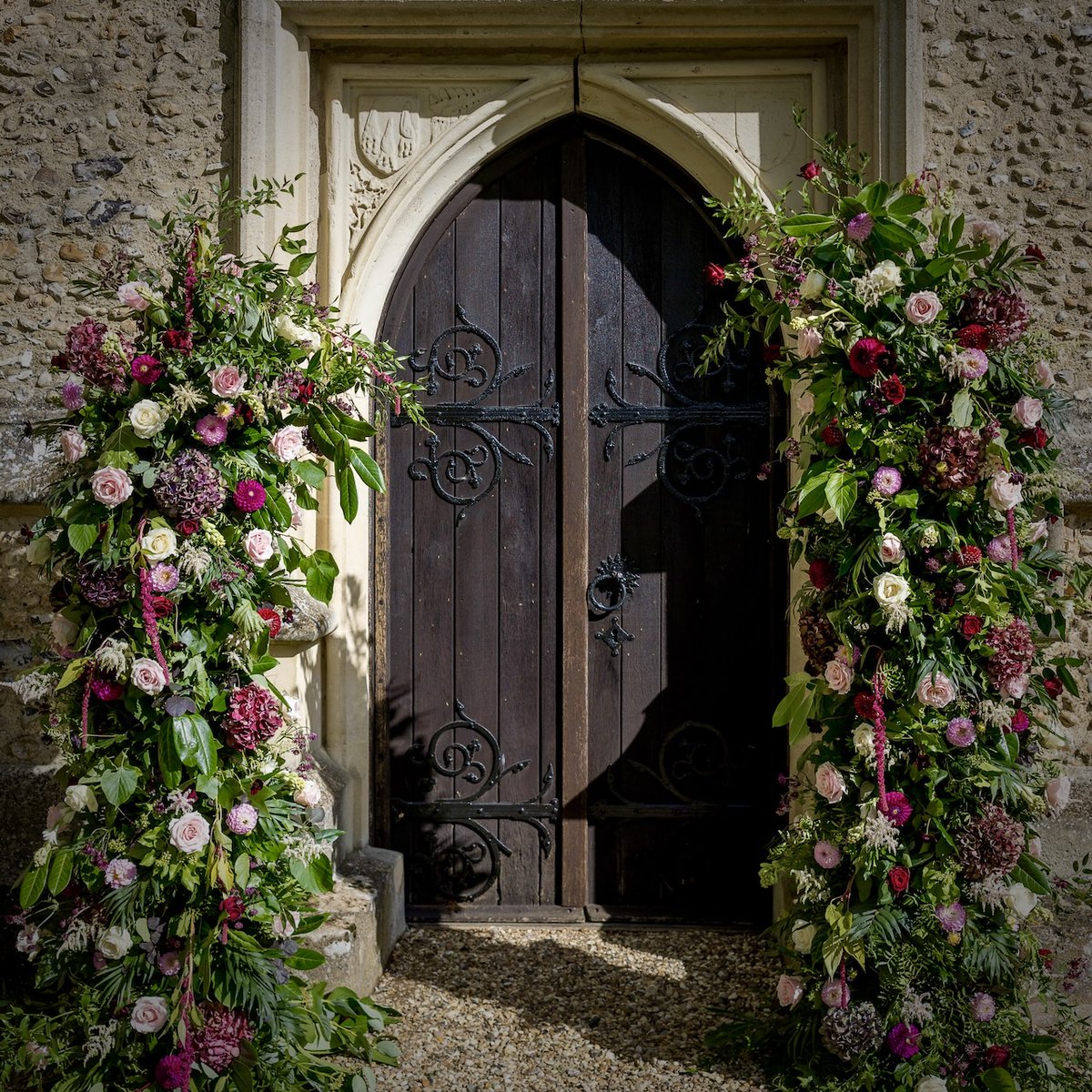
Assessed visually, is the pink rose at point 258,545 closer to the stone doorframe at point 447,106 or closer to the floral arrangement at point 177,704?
the floral arrangement at point 177,704

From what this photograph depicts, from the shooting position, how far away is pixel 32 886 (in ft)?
8.10


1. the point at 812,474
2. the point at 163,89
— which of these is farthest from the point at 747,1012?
the point at 163,89

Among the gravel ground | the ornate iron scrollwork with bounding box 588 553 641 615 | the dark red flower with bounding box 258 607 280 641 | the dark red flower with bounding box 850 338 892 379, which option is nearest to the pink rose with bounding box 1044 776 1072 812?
the gravel ground

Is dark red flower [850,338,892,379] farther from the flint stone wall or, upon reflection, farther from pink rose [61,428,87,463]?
pink rose [61,428,87,463]

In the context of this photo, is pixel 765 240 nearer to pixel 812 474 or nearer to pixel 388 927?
pixel 812 474

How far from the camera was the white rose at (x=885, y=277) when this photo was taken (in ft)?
8.41

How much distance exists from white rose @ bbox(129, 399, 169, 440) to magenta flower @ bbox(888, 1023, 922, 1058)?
2.33 meters

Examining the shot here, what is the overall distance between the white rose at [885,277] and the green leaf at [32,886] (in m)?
2.52

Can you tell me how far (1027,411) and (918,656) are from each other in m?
0.67

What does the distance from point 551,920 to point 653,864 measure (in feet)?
1.40

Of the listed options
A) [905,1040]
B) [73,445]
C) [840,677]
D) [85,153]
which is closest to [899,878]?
[905,1040]

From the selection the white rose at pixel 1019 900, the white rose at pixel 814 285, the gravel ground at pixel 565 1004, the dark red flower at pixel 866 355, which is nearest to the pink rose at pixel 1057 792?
the white rose at pixel 1019 900

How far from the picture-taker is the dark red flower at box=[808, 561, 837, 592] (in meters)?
2.69

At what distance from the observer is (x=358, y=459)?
107 inches
